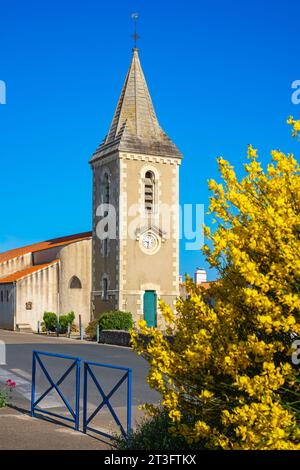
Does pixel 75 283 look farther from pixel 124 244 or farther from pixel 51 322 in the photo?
pixel 124 244

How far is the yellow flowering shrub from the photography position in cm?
476

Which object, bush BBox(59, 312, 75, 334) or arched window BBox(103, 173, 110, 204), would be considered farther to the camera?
arched window BBox(103, 173, 110, 204)

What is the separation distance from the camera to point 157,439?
673cm

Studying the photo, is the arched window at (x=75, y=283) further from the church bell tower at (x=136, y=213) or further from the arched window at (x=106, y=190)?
the arched window at (x=106, y=190)

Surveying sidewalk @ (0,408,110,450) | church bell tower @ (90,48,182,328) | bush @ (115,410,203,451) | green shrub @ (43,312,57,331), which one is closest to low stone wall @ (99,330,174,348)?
church bell tower @ (90,48,182,328)

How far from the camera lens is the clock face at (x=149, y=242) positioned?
35.8 metres

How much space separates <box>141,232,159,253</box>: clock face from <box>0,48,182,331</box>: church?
0.18 feet

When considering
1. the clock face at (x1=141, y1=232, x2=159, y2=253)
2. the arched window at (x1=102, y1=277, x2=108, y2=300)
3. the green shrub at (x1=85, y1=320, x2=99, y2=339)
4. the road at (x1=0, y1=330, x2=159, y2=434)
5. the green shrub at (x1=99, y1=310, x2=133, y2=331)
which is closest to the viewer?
the road at (x1=0, y1=330, x2=159, y2=434)

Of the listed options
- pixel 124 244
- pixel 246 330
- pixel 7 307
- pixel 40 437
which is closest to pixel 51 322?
pixel 7 307

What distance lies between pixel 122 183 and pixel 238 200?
3000 centimetres

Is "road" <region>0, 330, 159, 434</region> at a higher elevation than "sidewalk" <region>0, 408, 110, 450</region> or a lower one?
lower

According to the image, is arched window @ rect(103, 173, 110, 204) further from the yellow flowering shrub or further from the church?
the yellow flowering shrub

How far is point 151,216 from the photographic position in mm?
35969

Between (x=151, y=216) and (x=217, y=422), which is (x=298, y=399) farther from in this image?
(x=151, y=216)
